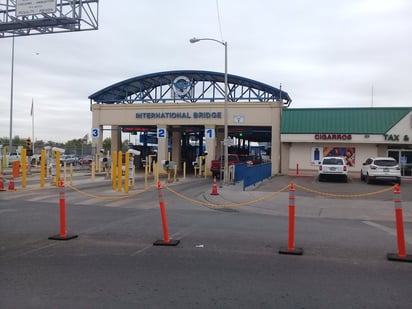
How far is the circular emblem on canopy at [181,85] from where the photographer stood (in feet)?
138

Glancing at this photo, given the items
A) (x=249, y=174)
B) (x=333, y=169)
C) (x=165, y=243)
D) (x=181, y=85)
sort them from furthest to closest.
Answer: (x=181, y=85) → (x=333, y=169) → (x=249, y=174) → (x=165, y=243)

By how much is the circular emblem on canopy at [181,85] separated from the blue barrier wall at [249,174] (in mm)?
16106

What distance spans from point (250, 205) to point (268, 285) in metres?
10.5

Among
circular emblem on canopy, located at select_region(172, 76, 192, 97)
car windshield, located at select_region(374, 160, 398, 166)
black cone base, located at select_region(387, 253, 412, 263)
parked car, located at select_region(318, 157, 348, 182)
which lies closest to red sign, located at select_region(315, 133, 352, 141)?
parked car, located at select_region(318, 157, 348, 182)

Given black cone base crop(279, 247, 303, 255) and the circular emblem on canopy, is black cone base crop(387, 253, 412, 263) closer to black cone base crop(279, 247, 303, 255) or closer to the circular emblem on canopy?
black cone base crop(279, 247, 303, 255)

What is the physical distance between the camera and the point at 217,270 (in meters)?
6.58

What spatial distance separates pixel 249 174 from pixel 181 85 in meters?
21.1

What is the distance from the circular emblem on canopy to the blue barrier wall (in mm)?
16106

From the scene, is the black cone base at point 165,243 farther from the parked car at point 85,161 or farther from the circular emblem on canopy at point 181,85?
the parked car at point 85,161

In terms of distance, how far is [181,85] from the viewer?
4231 cm

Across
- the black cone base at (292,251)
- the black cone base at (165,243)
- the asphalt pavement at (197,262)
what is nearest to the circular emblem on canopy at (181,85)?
the asphalt pavement at (197,262)

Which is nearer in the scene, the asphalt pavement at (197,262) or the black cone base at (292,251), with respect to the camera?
the asphalt pavement at (197,262)

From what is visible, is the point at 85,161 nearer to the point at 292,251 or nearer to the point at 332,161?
the point at 332,161

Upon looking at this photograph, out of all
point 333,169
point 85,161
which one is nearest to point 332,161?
point 333,169
